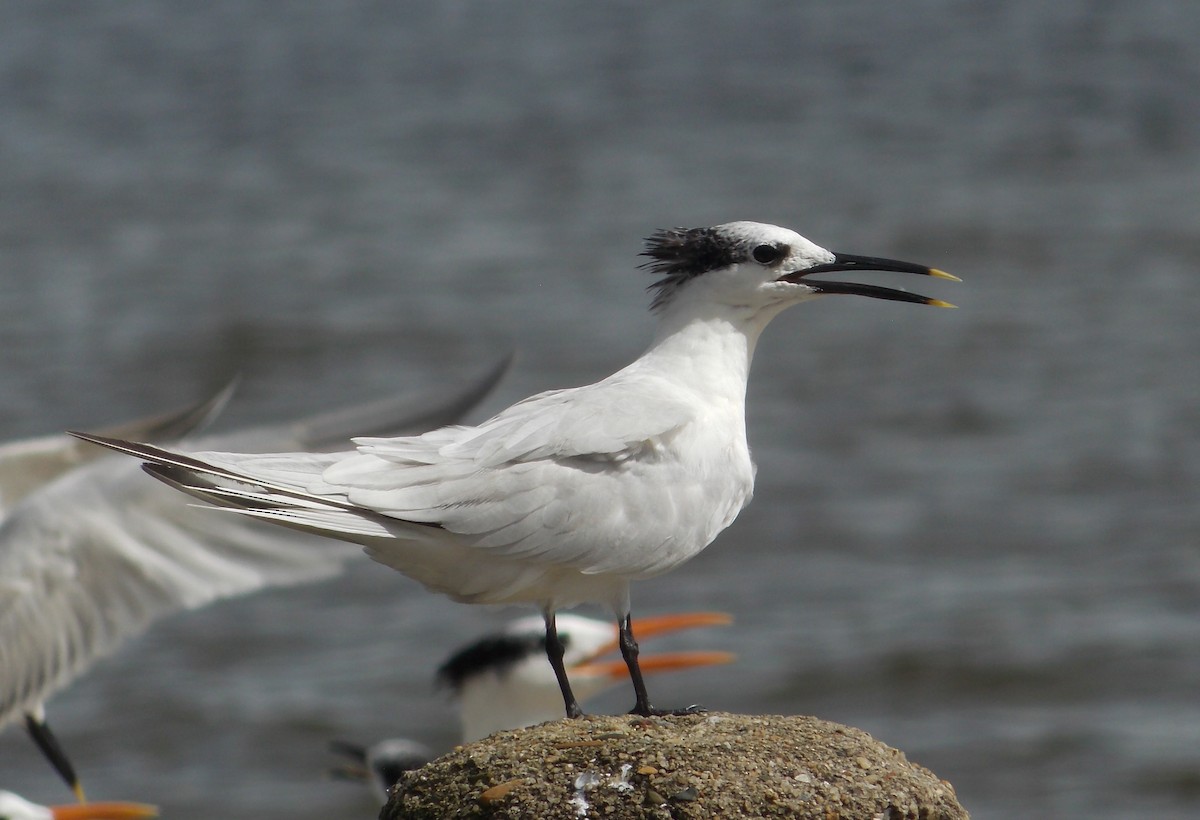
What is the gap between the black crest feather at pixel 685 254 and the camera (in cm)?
508

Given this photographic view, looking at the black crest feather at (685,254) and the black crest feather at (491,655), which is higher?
the black crest feather at (685,254)

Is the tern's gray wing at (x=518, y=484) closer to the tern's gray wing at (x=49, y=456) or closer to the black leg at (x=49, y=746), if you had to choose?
the tern's gray wing at (x=49, y=456)

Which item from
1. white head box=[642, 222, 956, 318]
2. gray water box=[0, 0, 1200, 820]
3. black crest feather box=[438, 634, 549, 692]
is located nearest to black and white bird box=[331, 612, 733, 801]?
black crest feather box=[438, 634, 549, 692]

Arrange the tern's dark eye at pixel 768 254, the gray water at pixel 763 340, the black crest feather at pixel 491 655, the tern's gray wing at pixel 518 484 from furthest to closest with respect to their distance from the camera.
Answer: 1. the gray water at pixel 763 340
2. the black crest feather at pixel 491 655
3. the tern's dark eye at pixel 768 254
4. the tern's gray wing at pixel 518 484

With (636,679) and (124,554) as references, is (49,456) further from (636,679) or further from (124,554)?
(636,679)

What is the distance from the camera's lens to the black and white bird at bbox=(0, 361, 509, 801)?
732cm

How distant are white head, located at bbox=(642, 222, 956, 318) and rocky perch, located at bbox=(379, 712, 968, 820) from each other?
1.42m

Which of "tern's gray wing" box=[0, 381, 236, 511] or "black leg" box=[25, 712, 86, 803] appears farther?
"black leg" box=[25, 712, 86, 803]

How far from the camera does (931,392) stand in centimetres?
1466

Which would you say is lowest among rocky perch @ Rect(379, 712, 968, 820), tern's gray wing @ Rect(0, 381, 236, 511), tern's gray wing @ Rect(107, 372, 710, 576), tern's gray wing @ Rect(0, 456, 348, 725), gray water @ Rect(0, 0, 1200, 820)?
rocky perch @ Rect(379, 712, 968, 820)

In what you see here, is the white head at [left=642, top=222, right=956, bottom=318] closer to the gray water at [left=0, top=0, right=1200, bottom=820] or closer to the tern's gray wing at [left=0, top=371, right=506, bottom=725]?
the tern's gray wing at [left=0, top=371, right=506, bottom=725]

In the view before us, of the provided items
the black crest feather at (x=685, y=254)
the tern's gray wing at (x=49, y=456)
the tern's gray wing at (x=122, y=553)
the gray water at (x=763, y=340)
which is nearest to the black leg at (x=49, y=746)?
the tern's gray wing at (x=122, y=553)

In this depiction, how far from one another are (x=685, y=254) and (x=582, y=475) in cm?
86

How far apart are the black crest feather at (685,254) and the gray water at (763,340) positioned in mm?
5436
